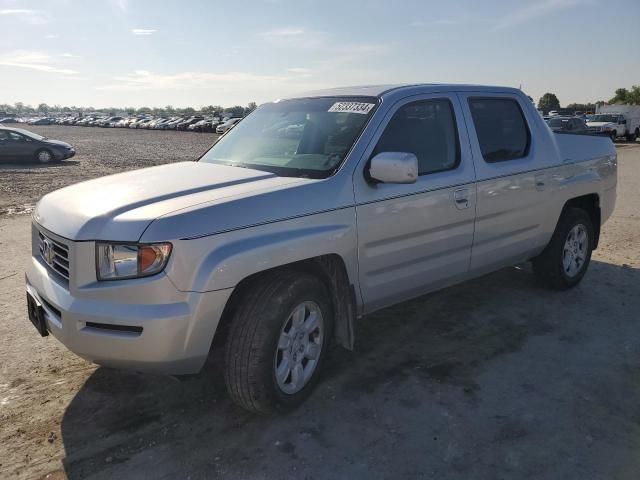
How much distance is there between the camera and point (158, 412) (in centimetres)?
328

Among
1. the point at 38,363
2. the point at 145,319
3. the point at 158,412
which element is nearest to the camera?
the point at 145,319

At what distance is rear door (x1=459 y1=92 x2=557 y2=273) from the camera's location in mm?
4199

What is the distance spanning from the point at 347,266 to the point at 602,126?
3252 centimetres

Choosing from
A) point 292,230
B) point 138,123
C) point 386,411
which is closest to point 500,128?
point 292,230

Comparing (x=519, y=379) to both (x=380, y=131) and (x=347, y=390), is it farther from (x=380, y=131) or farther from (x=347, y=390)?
(x=380, y=131)

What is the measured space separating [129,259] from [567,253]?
4218 mm

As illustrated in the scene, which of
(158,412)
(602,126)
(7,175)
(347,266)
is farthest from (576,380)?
(602,126)

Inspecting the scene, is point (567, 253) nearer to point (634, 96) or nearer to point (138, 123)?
point (138, 123)

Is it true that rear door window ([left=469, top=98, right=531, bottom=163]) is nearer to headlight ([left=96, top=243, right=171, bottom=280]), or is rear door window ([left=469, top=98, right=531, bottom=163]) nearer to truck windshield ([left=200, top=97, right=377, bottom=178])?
truck windshield ([left=200, top=97, right=377, bottom=178])

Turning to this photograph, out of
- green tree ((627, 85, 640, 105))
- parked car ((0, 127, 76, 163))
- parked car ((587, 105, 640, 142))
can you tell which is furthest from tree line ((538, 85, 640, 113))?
parked car ((0, 127, 76, 163))

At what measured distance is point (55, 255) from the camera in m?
3.04

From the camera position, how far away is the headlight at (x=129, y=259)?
266 centimetres

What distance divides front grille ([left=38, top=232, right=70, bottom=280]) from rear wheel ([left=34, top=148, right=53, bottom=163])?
18.4 meters

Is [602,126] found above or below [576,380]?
above
